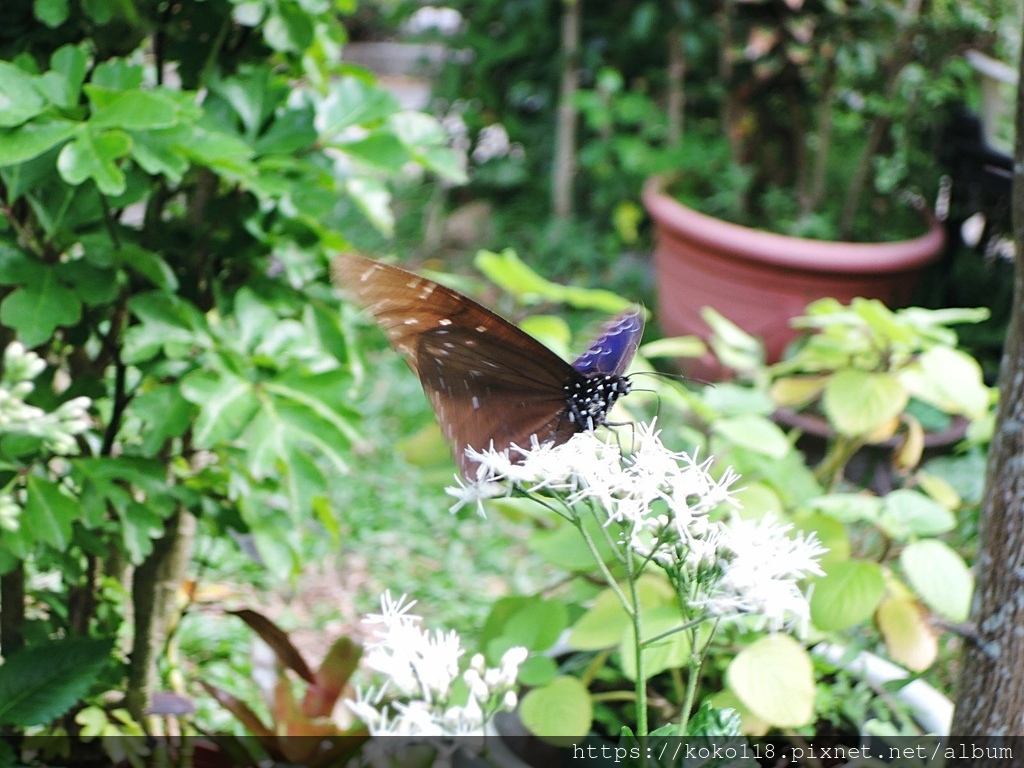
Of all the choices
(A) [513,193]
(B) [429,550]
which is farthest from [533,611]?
(A) [513,193]

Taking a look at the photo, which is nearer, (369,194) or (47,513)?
(47,513)

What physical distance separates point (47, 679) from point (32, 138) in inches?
24.7

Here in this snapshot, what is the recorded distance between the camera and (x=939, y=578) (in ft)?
4.65

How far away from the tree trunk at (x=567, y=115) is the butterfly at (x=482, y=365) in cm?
301

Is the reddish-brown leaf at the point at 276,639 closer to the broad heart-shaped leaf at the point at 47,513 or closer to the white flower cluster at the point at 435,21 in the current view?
the broad heart-shaped leaf at the point at 47,513

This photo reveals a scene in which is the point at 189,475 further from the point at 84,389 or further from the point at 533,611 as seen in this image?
the point at 533,611

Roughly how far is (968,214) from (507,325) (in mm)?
2980

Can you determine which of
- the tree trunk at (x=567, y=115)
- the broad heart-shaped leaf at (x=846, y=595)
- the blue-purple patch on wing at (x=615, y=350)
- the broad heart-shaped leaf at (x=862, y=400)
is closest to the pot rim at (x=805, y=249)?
the tree trunk at (x=567, y=115)

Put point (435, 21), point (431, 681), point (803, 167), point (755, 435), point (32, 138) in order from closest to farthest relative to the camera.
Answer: point (431, 681) → point (32, 138) → point (755, 435) → point (803, 167) → point (435, 21)

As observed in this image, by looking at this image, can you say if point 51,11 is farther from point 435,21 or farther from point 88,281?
point 435,21

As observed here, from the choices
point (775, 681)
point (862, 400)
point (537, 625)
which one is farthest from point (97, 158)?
point (862, 400)

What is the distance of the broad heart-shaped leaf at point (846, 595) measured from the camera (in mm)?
1309

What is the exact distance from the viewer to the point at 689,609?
88 cm

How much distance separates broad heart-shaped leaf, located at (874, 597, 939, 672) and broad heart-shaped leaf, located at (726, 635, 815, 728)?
244 mm
